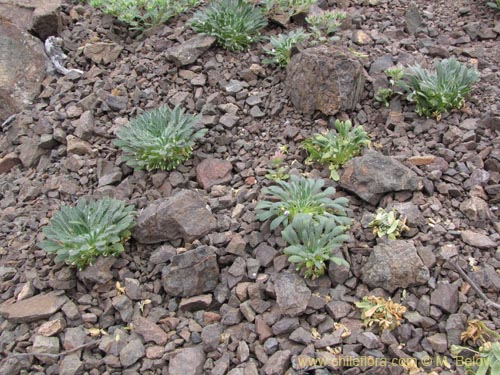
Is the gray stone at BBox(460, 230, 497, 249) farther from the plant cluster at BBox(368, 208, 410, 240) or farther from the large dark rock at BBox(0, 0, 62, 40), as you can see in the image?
the large dark rock at BBox(0, 0, 62, 40)

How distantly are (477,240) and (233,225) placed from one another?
173 centimetres

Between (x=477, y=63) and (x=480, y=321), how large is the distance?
2879 mm

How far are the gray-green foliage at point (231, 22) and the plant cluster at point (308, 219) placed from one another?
204 centimetres

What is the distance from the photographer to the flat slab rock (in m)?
3.56

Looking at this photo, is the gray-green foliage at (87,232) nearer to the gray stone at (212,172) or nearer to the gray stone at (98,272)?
the gray stone at (98,272)

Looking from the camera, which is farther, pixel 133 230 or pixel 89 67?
pixel 89 67

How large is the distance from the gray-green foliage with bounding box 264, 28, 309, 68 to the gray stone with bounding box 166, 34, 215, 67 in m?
0.62

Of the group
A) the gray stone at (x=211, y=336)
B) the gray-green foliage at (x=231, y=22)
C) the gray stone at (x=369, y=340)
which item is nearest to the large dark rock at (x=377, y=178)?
the gray stone at (x=369, y=340)

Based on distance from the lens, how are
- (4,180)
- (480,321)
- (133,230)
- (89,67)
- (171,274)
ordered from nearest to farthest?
(480,321) < (171,274) < (133,230) < (4,180) < (89,67)

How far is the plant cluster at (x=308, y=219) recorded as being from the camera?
11.4 ft

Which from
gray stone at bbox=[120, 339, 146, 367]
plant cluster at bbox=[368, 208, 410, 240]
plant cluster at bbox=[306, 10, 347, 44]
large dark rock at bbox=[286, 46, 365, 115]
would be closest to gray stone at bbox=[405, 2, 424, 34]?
plant cluster at bbox=[306, 10, 347, 44]

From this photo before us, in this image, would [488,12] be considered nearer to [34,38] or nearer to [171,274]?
[171,274]

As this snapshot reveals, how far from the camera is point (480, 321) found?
321 cm

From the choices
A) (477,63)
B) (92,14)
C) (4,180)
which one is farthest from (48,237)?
(477,63)
